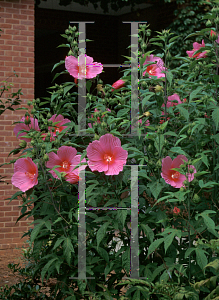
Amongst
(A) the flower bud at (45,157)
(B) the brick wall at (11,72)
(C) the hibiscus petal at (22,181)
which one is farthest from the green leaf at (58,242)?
(B) the brick wall at (11,72)

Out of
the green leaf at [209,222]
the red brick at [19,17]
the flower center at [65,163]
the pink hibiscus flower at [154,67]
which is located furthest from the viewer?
the red brick at [19,17]

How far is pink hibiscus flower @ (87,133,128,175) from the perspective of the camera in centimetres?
193

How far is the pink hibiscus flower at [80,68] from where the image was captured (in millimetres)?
2197

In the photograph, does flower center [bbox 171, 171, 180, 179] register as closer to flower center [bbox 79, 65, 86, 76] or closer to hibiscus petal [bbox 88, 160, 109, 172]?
hibiscus petal [bbox 88, 160, 109, 172]

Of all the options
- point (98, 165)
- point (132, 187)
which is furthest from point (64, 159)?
point (132, 187)

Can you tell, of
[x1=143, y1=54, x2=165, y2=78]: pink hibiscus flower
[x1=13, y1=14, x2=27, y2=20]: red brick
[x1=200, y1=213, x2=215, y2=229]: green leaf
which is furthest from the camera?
[x1=13, y1=14, x2=27, y2=20]: red brick

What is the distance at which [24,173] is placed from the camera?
6.77 feet

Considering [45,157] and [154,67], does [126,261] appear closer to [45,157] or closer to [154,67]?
[45,157]

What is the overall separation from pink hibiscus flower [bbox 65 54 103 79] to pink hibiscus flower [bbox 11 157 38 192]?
1.70 feet

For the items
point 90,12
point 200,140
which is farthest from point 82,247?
point 90,12

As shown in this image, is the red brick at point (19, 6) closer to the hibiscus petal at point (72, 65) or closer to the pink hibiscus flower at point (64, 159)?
the hibiscus petal at point (72, 65)

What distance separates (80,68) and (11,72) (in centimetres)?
309

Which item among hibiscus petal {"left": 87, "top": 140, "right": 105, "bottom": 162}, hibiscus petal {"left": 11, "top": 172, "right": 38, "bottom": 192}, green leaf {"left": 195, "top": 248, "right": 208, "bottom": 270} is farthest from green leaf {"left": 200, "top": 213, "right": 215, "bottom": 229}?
hibiscus petal {"left": 11, "top": 172, "right": 38, "bottom": 192}

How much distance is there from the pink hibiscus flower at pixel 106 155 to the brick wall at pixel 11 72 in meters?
3.23
